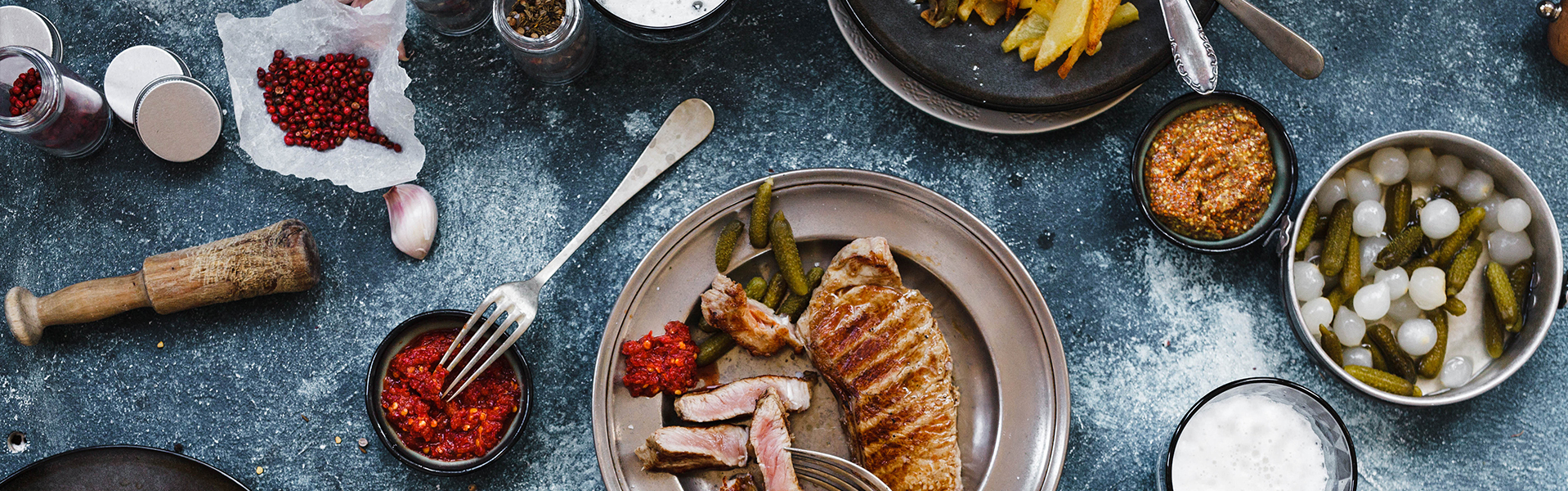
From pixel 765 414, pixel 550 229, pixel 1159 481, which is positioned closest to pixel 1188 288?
pixel 1159 481

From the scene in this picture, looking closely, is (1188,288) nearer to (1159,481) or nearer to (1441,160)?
(1159,481)

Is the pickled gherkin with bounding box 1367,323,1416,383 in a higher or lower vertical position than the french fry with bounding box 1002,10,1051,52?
lower

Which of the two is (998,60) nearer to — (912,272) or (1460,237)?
(912,272)

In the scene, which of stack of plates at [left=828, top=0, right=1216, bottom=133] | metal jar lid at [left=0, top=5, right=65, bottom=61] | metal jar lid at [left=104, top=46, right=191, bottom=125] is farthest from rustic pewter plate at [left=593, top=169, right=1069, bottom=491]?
metal jar lid at [left=0, top=5, right=65, bottom=61]

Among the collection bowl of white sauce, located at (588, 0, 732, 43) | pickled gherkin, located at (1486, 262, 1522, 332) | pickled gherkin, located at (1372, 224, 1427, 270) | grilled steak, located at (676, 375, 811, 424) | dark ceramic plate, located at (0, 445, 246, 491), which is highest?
bowl of white sauce, located at (588, 0, 732, 43)

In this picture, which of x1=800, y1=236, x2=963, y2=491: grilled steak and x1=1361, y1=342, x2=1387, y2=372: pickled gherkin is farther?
x1=1361, y1=342, x2=1387, y2=372: pickled gherkin

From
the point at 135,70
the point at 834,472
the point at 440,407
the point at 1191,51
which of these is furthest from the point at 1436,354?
the point at 135,70

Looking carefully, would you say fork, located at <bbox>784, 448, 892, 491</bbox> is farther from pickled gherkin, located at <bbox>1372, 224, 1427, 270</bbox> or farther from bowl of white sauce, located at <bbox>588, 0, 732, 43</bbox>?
pickled gherkin, located at <bbox>1372, 224, 1427, 270</bbox>
